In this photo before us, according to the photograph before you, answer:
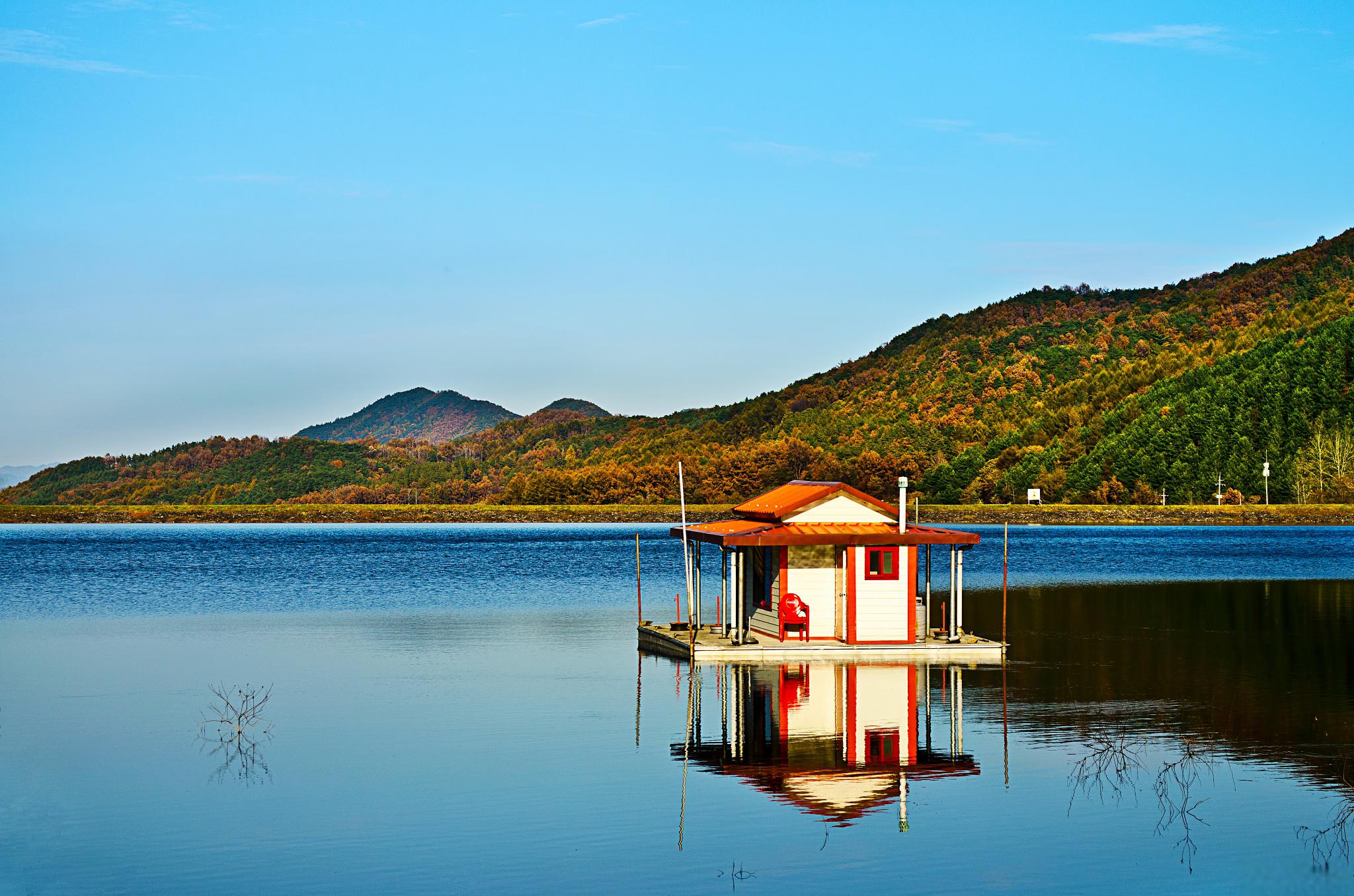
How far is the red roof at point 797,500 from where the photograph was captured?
34250 mm

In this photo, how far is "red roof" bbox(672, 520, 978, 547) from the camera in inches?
1276

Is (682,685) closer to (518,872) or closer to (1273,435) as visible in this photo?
(518,872)

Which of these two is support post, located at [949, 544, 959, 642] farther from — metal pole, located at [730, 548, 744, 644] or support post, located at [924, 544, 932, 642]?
metal pole, located at [730, 548, 744, 644]

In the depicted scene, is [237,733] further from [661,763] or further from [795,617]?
[795,617]

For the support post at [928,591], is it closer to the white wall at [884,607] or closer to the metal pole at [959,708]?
the white wall at [884,607]

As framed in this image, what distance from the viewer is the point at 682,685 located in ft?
99.0

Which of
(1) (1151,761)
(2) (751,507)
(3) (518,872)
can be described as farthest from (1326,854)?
(2) (751,507)

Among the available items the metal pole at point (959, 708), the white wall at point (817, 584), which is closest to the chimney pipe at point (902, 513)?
the white wall at point (817, 584)

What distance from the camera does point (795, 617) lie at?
3397cm

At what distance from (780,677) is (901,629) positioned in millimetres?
4971

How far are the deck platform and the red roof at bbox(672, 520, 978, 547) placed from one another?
8.43 feet

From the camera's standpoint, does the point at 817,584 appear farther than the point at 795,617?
Yes

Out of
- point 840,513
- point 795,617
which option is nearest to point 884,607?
point 795,617

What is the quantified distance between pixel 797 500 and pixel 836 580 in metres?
2.37
